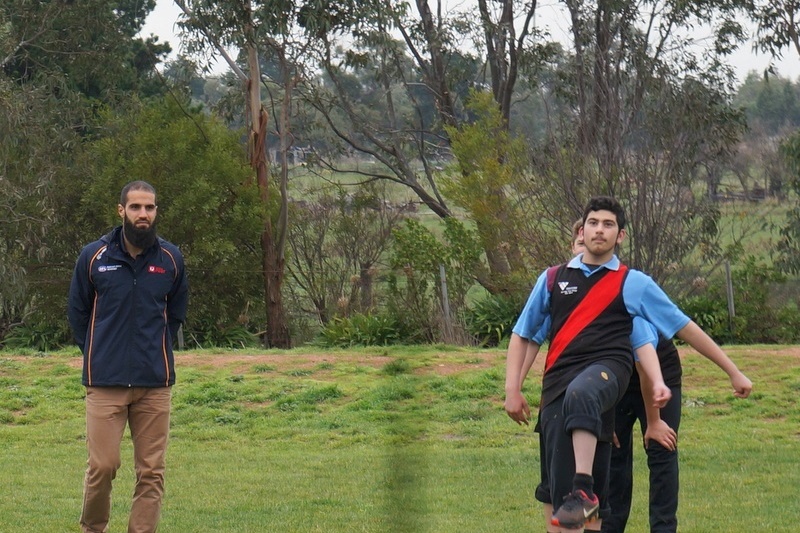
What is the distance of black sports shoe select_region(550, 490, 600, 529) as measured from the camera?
4.41 meters

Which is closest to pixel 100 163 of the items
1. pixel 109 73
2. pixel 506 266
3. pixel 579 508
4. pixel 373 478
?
pixel 109 73

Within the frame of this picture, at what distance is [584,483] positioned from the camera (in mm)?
4535

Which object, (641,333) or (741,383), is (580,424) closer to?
(641,333)

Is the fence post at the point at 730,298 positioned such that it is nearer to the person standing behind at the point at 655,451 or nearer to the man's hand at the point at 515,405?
the person standing behind at the point at 655,451

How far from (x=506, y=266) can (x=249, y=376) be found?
7.24 m

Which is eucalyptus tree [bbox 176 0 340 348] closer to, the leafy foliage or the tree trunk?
the tree trunk

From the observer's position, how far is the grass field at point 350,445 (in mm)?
7559

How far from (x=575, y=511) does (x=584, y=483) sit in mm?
140

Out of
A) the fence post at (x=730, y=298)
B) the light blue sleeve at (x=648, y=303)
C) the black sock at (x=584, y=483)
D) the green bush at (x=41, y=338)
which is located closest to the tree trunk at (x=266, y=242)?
the green bush at (x=41, y=338)

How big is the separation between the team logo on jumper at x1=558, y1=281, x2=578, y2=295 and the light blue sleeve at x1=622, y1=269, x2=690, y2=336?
0.64ft

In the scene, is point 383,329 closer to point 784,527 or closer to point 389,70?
point 389,70

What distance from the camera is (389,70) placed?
2734 cm

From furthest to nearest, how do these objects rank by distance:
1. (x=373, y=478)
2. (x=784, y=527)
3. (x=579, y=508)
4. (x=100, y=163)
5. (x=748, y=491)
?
(x=100, y=163) → (x=373, y=478) → (x=748, y=491) → (x=784, y=527) → (x=579, y=508)

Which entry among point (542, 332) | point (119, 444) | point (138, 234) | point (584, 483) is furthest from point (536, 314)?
point (119, 444)
